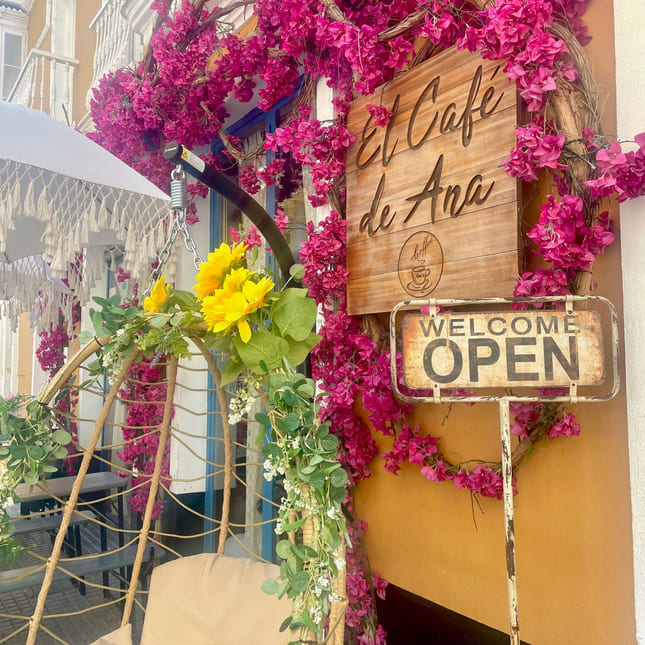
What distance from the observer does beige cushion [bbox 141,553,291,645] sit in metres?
1.73

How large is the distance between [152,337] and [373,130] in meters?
1.23

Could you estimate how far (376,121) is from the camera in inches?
81.1

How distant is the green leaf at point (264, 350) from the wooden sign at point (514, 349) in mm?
397

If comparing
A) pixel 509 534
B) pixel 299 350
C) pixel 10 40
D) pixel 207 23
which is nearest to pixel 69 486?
pixel 207 23

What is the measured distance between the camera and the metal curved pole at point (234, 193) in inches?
76.0

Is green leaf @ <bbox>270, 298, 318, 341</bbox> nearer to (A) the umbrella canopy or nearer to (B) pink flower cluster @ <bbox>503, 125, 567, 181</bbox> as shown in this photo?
(B) pink flower cluster @ <bbox>503, 125, 567, 181</bbox>

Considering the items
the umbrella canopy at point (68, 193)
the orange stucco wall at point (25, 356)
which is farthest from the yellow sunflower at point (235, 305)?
the orange stucco wall at point (25, 356)

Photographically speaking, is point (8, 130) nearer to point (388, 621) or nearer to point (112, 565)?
point (112, 565)

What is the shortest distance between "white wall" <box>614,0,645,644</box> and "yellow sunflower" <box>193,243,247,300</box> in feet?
3.36

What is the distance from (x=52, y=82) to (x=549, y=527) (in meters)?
7.22

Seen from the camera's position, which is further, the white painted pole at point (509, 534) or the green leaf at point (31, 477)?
the green leaf at point (31, 477)

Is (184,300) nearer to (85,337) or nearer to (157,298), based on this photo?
(157,298)

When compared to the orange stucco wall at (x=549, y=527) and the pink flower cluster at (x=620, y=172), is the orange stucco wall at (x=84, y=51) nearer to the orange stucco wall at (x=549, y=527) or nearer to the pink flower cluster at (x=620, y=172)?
the orange stucco wall at (x=549, y=527)

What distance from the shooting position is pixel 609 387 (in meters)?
1.50
